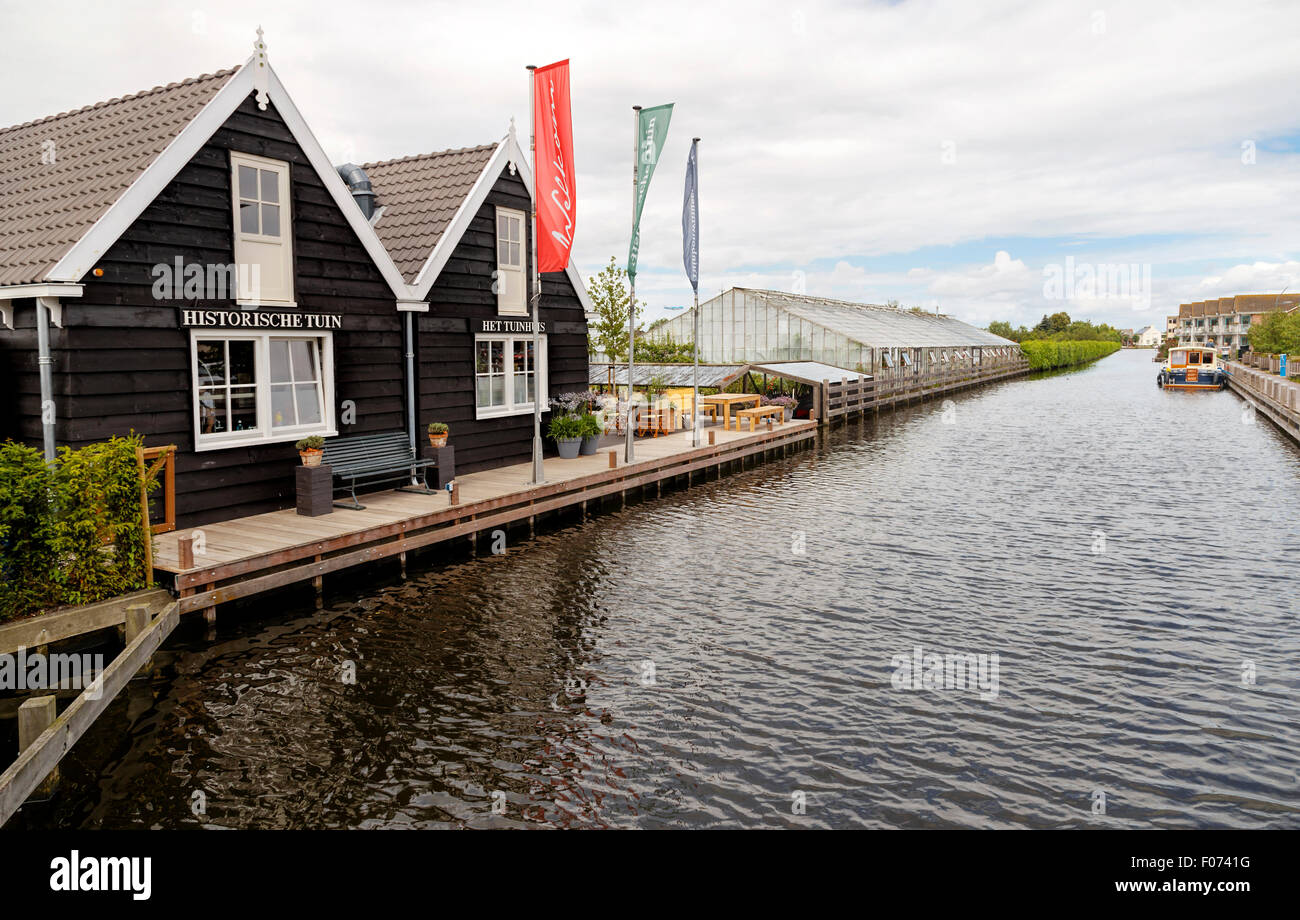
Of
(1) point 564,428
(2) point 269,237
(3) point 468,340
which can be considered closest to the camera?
(2) point 269,237

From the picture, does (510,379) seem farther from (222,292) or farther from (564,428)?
(222,292)

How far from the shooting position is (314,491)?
13.5 metres

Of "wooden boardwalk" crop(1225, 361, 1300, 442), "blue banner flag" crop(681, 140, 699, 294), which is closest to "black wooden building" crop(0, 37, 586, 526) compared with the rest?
"blue banner flag" crop(681, 140, 699, 294)

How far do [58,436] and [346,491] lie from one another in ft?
15.6

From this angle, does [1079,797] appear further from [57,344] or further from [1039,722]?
[57,344]

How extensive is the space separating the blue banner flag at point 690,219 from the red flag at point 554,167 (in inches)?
328

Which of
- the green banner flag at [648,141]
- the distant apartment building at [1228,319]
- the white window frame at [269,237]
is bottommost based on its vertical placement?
the white window frame at [269,237]

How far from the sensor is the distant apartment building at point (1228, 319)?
135188 mm

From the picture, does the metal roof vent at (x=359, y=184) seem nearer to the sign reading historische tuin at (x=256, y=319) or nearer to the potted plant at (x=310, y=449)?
the sign reading historische tuin at (x=256, y=319)

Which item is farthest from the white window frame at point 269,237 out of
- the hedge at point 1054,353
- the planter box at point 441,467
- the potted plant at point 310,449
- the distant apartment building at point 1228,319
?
the distant apartment building at point 1228,319

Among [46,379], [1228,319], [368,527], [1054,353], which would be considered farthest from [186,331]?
[1228,319]

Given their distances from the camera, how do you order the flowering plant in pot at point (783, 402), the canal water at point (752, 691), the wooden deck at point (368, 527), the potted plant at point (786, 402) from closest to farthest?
the canal water at point (752, 691) < the wooden deck at point (368, 527) < the potted plant at point (786, 402) < the flowering plant in pot at point (783, 402)

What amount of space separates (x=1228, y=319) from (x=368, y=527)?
171 meters
